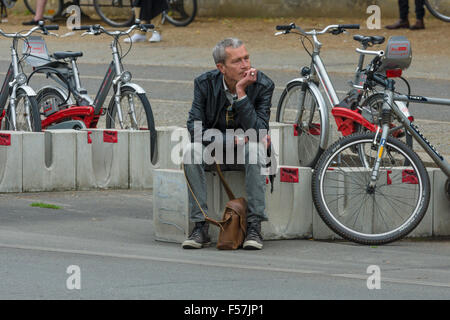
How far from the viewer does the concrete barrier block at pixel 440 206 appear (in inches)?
312

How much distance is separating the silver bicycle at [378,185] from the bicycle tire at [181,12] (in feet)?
52.2

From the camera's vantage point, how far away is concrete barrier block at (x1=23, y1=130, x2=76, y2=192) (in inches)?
380

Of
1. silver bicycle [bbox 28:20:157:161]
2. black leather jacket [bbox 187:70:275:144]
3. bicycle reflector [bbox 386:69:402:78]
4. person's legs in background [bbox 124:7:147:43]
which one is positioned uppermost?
bicycle reflector [bbox 386:69:402:78]

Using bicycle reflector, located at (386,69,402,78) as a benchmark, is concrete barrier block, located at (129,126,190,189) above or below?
below

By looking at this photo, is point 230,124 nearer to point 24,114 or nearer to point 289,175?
point 289,175

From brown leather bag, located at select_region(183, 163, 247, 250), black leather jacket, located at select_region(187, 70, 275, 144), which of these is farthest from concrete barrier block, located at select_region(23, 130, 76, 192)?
brown leather bag, located at select_region(183, 163, 247, 250)


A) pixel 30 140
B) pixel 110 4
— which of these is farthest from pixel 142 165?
pixel 110 4

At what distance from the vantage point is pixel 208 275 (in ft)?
21.8

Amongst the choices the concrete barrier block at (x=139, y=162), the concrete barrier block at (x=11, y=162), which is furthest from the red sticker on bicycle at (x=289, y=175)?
the concrete barrier block at (x=11, y=162)

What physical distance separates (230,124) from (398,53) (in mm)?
1332

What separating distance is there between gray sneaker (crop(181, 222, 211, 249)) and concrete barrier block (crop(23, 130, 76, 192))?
245 cm

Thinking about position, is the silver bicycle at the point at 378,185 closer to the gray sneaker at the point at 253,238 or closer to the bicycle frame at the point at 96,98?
the gray sneaker at the point at 253,238

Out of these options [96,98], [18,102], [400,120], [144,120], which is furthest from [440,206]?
[18,102]

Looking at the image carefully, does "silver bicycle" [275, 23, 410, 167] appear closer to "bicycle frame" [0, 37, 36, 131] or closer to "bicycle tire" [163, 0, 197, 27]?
"bicycle frame" [0, 37, 36, 131]
